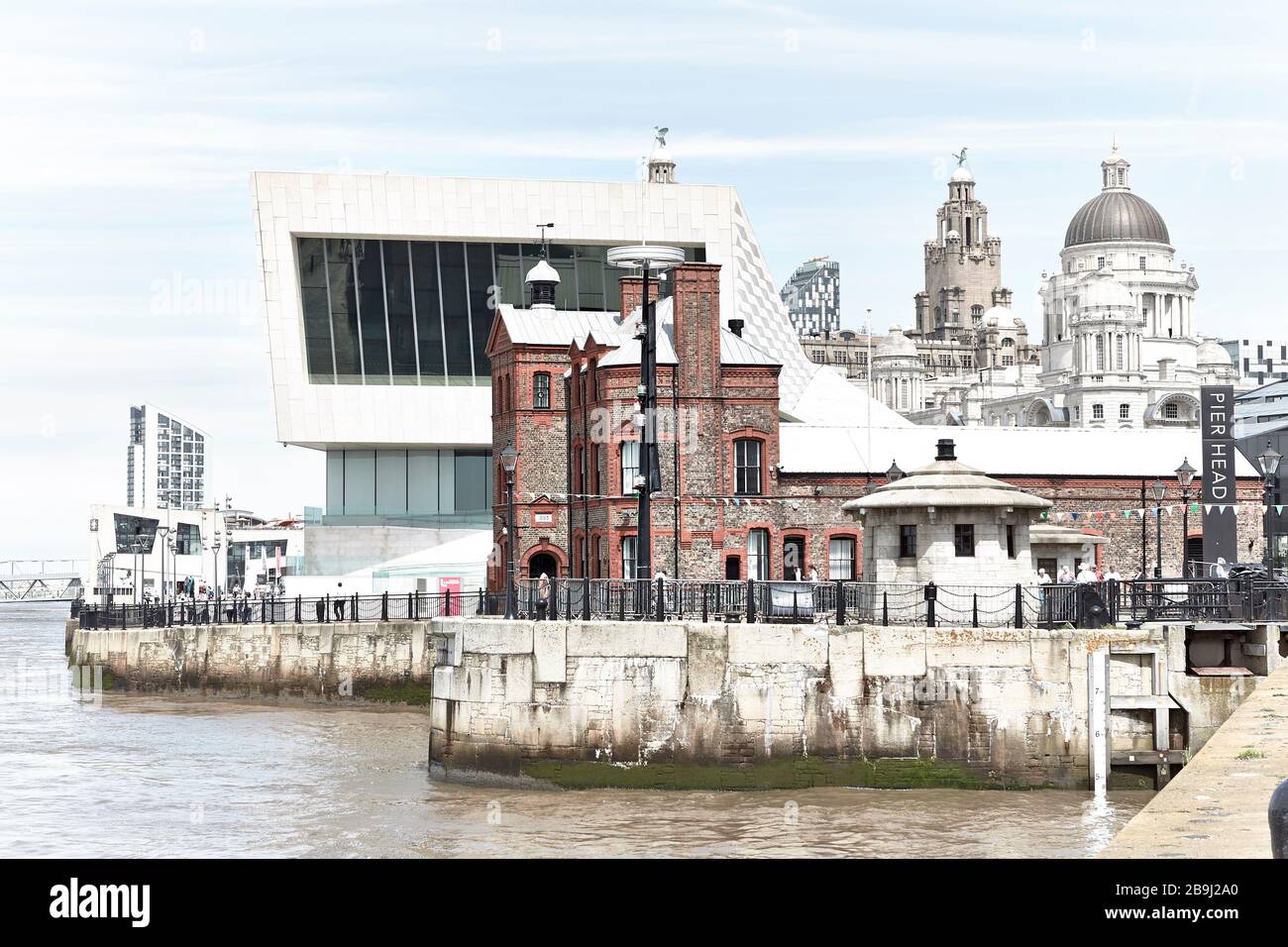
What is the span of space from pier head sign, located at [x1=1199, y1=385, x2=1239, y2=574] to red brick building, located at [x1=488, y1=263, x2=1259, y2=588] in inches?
275

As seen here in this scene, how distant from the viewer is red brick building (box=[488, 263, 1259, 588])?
5334 centimetres

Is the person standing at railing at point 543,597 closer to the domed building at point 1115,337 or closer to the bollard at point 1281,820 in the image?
the bollard at point 1281,820

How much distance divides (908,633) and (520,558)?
30510mm

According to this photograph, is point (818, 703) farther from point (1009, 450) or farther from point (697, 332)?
point (1009, 450)

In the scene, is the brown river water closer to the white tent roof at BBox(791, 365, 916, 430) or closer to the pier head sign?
the pier head sign

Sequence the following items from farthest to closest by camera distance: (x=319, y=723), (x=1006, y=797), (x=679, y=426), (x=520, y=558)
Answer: (x=520, y=558)
(x=679, y=426)
(x=319, y=723)
(x=1006, y=797)

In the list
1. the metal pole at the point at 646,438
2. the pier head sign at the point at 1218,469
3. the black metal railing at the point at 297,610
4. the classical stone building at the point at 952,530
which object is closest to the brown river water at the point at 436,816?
the classical stone building at the point at 952,530

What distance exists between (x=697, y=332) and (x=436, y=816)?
1119 inches

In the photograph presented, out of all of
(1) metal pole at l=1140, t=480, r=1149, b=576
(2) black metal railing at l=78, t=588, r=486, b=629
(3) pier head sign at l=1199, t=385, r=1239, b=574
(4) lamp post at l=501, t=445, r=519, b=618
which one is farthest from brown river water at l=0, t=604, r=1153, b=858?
(1) metal pole at l=1140, t=480, r=1149, b=576

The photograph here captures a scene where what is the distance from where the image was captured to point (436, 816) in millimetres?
28156

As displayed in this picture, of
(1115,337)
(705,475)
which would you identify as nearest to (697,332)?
(705,475)

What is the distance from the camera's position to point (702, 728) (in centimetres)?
2947
